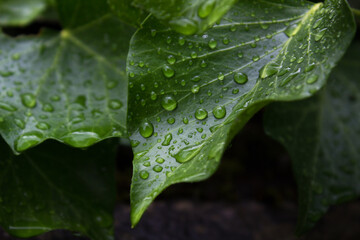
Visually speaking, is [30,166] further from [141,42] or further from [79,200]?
[141,42]

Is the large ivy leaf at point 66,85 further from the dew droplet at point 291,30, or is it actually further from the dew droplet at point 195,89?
the dew droplet at point 291,30

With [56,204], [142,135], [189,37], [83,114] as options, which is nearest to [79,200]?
[56,204]

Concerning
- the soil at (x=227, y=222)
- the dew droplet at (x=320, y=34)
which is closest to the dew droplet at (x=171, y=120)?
the dew droplet at (x=320, y=34)

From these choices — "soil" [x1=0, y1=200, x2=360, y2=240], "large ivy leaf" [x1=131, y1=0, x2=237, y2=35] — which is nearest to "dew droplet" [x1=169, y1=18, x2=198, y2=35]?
"large ivy leaf" [x1=131, y1=0, x2=237, y2=35]

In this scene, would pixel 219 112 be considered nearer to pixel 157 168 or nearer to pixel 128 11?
pixel 157 168

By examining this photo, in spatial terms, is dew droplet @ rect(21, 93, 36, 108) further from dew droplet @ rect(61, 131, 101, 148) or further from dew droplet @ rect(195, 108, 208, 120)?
dew droplet @ rect(195, 108, 208, 120)

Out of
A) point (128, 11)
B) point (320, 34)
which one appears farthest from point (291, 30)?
point (128, 11)

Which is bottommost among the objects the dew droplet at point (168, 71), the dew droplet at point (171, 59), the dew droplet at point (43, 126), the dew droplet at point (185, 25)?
the dew droplet at point (43, 126)
